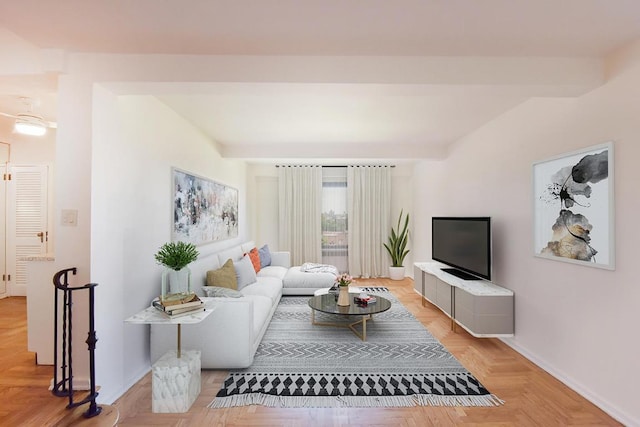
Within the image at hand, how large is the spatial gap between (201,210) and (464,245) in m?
3.42

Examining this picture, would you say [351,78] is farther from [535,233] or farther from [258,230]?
[258,230]

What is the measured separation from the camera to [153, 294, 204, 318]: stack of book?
6.88 ft

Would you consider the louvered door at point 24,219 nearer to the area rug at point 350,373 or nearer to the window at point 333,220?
the area rug at point 350,373

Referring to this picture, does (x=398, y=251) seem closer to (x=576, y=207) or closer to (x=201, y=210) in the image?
(x=576, y=207)

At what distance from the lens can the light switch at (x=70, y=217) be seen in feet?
6.63

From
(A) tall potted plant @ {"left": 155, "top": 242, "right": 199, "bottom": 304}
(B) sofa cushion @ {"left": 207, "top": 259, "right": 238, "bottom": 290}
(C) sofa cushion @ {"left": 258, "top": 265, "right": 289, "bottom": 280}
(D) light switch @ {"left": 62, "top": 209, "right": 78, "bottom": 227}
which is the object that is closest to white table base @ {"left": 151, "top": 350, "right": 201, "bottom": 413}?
(A) tall potted plant @ {"left": 155, "top": 242, "right": 199, "bottom": 304}

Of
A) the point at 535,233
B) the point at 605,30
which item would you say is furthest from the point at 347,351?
the point at 605,30

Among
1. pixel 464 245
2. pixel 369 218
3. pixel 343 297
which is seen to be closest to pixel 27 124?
pixel 343 297

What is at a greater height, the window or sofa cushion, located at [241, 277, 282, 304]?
the window

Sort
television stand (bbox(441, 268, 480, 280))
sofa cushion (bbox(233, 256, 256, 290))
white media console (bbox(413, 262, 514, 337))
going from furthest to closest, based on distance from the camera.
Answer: sofa cushion (bbox(233, 256, 256, 290)) < television stand (bbox(441, 268, 480, 280)) < white media console (bbox(413, 262, 514, 337))

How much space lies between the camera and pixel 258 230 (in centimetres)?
662

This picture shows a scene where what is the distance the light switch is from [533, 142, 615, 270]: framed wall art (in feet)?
12.4

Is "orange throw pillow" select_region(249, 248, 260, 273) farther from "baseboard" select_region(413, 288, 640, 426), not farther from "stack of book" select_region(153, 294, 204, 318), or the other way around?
"baseboard" select_region(413, 288, 640, 426)

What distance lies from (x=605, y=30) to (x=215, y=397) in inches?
143
